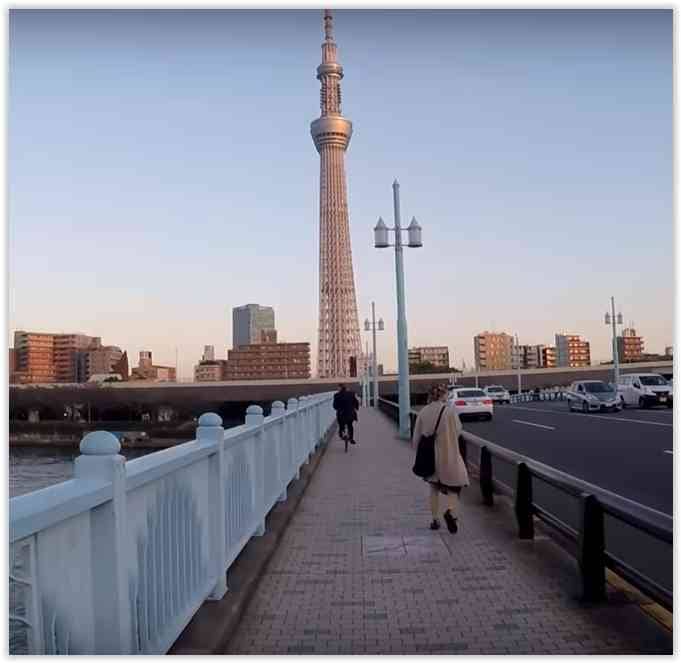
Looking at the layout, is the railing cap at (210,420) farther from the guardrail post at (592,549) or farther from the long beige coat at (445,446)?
the long beige coat at (445,446)

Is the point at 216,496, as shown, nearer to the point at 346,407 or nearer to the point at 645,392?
the point at 346,407

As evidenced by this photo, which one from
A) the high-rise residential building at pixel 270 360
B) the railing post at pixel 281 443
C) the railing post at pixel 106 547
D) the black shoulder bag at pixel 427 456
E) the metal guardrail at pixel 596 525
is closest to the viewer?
the railing post at pixel 106 547

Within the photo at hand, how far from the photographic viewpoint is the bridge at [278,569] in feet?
10.4

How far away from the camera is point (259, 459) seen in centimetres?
843

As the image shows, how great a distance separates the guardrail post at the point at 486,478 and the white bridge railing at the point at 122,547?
4.83 m

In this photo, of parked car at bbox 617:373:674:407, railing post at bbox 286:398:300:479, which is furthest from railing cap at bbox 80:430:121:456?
parked car at bbox 617:373:674:407

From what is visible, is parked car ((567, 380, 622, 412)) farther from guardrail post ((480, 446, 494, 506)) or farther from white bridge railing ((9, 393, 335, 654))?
white bridge railing ((9, 393, 335, 654))

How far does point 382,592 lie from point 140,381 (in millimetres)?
82689

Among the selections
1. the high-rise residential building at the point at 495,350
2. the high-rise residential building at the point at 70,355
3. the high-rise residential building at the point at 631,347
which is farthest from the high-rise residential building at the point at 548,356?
the high-rise residential building at the point at 70,355

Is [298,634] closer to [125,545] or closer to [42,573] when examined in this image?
[125,545]

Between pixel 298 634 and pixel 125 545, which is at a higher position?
pixel 125 545

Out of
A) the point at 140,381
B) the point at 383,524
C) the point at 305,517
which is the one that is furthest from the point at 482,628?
the point at 140,381

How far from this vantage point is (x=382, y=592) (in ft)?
20.7

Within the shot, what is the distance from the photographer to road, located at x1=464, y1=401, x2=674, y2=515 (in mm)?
12078
